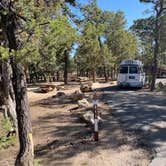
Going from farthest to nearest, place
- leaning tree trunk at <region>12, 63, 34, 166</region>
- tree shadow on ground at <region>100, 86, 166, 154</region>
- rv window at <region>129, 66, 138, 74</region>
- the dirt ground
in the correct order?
rv window at <region>129, 66, 138, 74</region>
tree shadow on ground at <region>100, 86, 166, 154</region>
the dirt ground
leaning tree trunk at <region>12, 63, 34, 166</region>

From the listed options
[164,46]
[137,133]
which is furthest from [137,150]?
[164,46]

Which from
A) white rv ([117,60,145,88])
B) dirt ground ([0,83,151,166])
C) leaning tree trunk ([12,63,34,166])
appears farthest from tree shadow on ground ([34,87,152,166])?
white rv ([117,60,145,88])

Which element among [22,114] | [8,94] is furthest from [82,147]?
[8,94]

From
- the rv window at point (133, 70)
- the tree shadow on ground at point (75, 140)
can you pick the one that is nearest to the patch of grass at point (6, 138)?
the tree shadow on ground at point (75, 140)

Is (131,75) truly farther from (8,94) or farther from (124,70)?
(8,94)

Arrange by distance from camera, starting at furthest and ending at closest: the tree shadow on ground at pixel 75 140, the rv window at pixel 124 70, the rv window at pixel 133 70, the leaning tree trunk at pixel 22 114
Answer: the rv window at pixel 124 70
the rv window at pixel 133 70
the tree shadow on ground at pixel 75 140
the leaning tree trunk at pixel 22 114

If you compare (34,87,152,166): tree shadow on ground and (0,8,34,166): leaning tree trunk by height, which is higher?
(0,8,34,166): leaning tree trunk

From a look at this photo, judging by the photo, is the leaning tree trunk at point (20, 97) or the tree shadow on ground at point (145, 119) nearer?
the leaning tree trunk at point (20, 97)

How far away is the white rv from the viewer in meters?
29.5

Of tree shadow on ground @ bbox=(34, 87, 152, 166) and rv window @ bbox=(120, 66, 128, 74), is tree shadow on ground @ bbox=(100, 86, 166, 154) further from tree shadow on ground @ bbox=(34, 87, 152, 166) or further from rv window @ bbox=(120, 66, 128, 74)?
rv window @ bbox=(120, 66, 128, 74)

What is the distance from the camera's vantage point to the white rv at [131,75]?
2955cm

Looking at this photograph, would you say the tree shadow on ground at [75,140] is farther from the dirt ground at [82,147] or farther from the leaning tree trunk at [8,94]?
the leaning tree trunk at [8,94]

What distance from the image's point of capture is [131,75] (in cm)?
2953

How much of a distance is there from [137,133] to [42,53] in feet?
15.1
